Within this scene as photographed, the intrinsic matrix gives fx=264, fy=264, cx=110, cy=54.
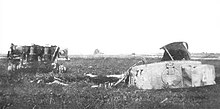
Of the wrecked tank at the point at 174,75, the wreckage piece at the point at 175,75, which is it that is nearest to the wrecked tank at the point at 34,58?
the wrecked tank at the point at 174,75

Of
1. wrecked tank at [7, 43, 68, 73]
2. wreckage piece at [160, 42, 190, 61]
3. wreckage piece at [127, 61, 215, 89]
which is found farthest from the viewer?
wrecked tank at [7, 43, 68, 73]

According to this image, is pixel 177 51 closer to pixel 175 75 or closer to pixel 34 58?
pixel 175 75

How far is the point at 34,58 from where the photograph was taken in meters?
20.9

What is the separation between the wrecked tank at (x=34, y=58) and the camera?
804 inches

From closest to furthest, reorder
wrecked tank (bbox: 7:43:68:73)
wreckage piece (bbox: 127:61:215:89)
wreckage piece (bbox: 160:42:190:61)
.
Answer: wreckage piece (bbox: 127:61:215:89) < wreckage piece (bbox: 160:42:190:61) < wrecked tank (bbox: 7:43:68:73)

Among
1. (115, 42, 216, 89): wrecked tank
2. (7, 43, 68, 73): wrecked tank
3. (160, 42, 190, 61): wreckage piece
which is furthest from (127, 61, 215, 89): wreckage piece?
(7, 43, 68, 73): wrecked tank

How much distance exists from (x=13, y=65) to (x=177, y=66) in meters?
13.9

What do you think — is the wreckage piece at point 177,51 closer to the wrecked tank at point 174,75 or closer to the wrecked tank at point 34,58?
the wrecked tank at point 174,75

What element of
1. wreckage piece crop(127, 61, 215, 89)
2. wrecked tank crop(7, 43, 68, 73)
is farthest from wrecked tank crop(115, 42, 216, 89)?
wrecked tank crop(7, 43, 68, 73)

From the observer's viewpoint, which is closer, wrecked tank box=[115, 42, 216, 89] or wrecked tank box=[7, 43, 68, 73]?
wrecked tank box=[115, 42, 216, 89]

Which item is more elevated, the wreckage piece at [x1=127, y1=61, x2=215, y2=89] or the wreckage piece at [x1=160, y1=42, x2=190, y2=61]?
the wreckage piece at [x1=160, y1=42, x2=190, y2=61]

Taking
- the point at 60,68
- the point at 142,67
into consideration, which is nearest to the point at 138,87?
the point at 142,67

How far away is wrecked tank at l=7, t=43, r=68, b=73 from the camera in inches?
804

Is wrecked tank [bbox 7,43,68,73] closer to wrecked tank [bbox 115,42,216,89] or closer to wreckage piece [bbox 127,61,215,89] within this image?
wrecked tank [bbox 115,42,216,89]
